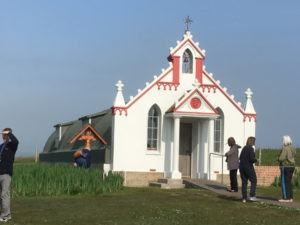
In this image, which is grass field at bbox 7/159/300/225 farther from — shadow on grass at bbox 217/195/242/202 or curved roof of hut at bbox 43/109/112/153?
curved roof of hut at bbox 43/109/112/153

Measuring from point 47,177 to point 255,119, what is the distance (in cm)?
1194

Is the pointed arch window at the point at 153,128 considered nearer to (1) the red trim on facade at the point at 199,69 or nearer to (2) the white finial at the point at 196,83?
(2) the white finial at the point at 196,83

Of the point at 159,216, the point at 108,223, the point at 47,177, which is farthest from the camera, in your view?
the point at 47,177

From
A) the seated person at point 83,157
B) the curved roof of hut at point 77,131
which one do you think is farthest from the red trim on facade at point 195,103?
the seated person at point 83,157

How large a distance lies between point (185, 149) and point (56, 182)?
28.8 feet

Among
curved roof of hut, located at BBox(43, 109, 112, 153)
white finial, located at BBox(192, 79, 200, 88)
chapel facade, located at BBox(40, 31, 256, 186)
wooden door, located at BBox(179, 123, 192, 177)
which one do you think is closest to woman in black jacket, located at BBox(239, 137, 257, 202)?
chapel facade, located at BBox(40, 31, 256, 186)

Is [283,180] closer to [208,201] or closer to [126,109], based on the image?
[208,201]

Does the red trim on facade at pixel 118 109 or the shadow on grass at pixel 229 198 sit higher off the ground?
the red trim on facade at pixel 118 109

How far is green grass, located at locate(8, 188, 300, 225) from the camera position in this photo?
47.8 ft

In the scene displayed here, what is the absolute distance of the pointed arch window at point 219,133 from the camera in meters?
28.0

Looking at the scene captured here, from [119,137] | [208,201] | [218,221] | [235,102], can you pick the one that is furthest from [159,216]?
[235,102]

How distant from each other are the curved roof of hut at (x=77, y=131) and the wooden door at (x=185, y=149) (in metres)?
3.57

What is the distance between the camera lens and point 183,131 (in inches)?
1092

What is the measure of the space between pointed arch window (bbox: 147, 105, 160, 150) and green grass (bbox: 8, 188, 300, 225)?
7042mm
